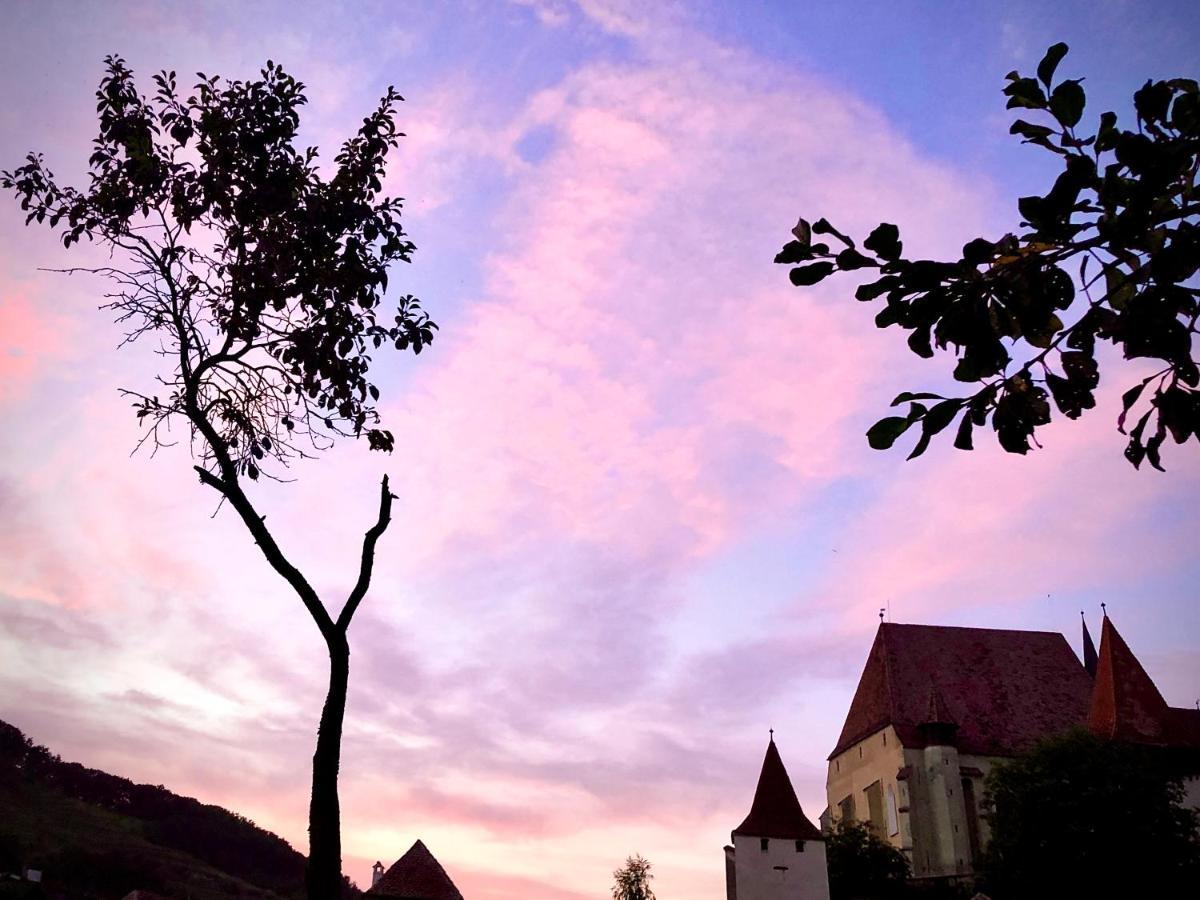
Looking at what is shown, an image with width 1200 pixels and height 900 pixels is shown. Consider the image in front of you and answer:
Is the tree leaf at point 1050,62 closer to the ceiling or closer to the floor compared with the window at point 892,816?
closer to the floor

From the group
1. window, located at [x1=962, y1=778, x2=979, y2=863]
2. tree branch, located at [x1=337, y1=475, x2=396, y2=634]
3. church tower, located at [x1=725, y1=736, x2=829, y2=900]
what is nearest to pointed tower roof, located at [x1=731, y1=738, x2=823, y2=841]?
church tower, located at [x1=725, y1=736, x2=829, y2=900]

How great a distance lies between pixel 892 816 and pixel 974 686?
10.3 metres

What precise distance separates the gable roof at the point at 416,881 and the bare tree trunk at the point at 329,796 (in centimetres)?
4172

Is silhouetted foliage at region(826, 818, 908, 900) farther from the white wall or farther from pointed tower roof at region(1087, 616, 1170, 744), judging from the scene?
pointed tower roof at region(1087, 616, 1170, 744)

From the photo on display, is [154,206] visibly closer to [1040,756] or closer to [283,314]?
[283,314]

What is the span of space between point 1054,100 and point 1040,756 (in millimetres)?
48122

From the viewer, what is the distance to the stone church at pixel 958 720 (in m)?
52.7

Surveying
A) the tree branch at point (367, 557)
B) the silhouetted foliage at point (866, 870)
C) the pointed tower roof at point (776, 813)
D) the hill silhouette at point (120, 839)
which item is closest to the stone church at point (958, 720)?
the silhouetted foliage at point (866, 870)

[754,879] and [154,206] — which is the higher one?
[154,206]

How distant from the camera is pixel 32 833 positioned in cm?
7594

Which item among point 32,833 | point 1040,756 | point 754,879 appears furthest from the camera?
point 32,833

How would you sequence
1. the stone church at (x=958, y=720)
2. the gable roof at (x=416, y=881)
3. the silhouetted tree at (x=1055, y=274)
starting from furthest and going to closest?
1. the stone church at (x=958, y=720)
2. the gable roof at (x=416, y=881)
3. the silhouetted tree at (x=1055, y=274)

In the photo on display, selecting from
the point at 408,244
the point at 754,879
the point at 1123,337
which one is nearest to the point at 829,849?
the point at 754,879

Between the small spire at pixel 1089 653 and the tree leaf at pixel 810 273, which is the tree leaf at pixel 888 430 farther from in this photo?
the small spire at pixel 1089 653
